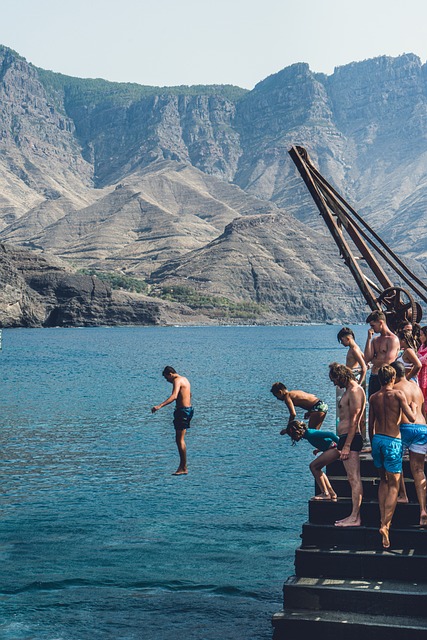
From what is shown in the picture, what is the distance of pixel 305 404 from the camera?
54.5 feet

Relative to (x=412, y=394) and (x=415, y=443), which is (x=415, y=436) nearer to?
(x=415, y=443)

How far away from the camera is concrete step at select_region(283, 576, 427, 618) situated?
44.2 ft

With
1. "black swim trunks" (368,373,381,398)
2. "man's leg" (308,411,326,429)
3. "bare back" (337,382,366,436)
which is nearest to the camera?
"bare back" (337,382,366,436)

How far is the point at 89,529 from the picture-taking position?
23781mm

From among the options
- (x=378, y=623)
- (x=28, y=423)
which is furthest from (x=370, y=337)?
(x=28, y=423)

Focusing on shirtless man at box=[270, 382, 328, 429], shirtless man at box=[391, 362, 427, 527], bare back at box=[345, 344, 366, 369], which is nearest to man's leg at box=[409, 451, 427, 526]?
shirtless man at box=[391, 362, 427, 527]

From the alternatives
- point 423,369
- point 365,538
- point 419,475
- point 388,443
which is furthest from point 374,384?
point 365,538

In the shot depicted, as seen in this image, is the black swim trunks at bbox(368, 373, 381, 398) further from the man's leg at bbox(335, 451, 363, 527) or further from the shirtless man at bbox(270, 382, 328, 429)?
the man's leg at bbox(335, 451, 363, 527)

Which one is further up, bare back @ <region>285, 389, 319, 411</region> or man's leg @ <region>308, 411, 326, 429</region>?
bare back @ <region>285, 389, 319, 411</region>

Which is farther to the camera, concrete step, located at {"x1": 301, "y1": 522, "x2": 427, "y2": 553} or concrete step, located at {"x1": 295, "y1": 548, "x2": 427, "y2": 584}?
concrete step, located at {"x1": 301, "y1": 522, "x2": 427, "y2": 553}

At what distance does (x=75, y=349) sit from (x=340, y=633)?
135 metres

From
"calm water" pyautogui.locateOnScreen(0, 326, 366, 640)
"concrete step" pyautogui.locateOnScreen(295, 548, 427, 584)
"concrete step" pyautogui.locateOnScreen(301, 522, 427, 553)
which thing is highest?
"concrete step" pyautogui.locateOnScreen(301, 522, 427, 553)

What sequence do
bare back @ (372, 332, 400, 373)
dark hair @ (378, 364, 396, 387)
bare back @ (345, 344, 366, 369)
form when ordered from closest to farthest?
1. dark hair @ (378, 364, 396, 387)
2. bare back @ (372, 332, 400, 373)
3. bare back @ (345, 344, 366, 369)

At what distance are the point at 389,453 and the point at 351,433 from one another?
2.79ft
